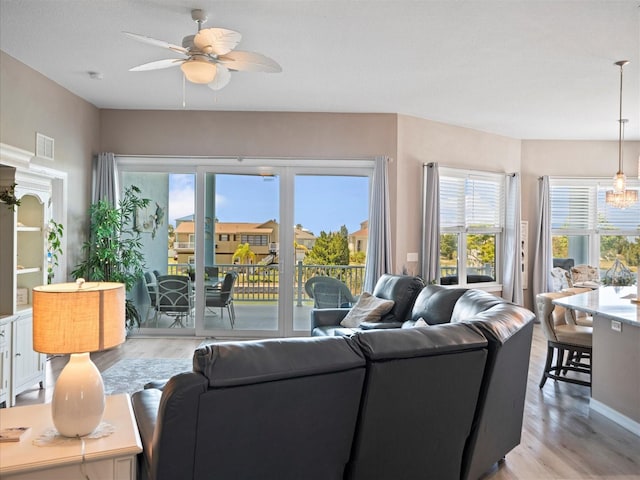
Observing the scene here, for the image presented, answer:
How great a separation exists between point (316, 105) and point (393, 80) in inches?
48.9

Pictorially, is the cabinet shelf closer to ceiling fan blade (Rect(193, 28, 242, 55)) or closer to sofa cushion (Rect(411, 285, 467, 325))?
ceiling fan blade (Rect(193, 28, 242, 55))

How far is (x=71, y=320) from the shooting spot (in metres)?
1.72

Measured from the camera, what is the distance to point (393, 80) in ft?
15.9

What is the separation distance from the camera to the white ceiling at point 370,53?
3338 millimetres

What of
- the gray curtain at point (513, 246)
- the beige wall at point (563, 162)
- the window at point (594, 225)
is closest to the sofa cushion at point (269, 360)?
the gray curtain at point (513, 246)

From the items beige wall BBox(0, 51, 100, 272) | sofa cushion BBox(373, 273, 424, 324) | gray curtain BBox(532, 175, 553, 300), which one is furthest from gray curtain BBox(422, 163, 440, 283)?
beige wall BBox(0, 51, 100, 272)

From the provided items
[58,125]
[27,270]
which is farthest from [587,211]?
[27,270]

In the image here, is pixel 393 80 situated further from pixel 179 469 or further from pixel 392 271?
pixel 179 469

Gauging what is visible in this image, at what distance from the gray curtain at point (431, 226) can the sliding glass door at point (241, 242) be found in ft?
2.57

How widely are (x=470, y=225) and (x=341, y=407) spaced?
5485 mm

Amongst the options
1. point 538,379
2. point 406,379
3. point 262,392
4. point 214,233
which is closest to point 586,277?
point 538,379

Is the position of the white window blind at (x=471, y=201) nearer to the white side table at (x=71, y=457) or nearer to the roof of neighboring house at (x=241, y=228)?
the roof of neighboring house at (x=241, y=228)

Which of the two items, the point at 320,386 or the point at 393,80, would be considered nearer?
the point at 320,386

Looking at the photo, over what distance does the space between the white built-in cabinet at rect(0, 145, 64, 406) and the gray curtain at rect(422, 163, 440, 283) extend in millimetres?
4297
